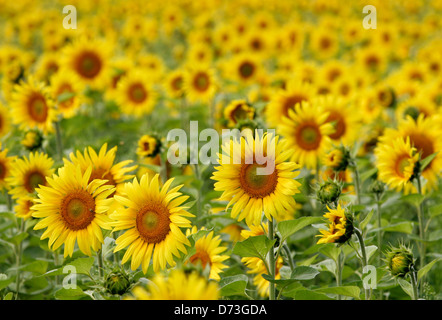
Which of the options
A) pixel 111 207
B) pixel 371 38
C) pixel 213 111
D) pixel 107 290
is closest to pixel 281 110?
pixel 213 111

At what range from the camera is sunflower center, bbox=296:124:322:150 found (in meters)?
3.32

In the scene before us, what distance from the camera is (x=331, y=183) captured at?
7.01ft

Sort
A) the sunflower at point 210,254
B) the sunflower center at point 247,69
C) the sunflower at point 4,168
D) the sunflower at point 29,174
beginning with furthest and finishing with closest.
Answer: the sunflower center at point 247,69, the sunflower at point 4,168, the sunflower at point 29,174, the sunflower at point 210,254

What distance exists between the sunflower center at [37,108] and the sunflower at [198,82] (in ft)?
5.42

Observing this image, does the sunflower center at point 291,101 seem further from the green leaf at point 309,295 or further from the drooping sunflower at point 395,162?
the green leaf at point 309,295

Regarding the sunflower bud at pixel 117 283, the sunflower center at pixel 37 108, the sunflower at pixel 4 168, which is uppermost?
the sunflower center at pixel 37 108

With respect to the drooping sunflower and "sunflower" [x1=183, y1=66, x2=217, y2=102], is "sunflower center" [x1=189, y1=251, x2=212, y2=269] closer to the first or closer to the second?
the drooping sunflower

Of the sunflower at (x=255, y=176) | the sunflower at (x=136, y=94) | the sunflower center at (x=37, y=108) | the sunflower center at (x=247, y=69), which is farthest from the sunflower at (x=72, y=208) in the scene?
the sunflower center at (x=247, y=69)

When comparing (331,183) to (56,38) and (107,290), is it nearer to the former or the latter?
(107,290)

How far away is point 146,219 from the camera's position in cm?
201

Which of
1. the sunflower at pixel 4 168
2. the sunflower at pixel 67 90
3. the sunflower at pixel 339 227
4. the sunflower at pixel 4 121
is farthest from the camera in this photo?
the sunflower at pixel 67 90

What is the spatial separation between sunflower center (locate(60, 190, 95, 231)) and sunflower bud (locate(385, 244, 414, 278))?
118cm

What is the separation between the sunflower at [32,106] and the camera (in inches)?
142

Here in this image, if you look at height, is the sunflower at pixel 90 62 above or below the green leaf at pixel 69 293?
above
